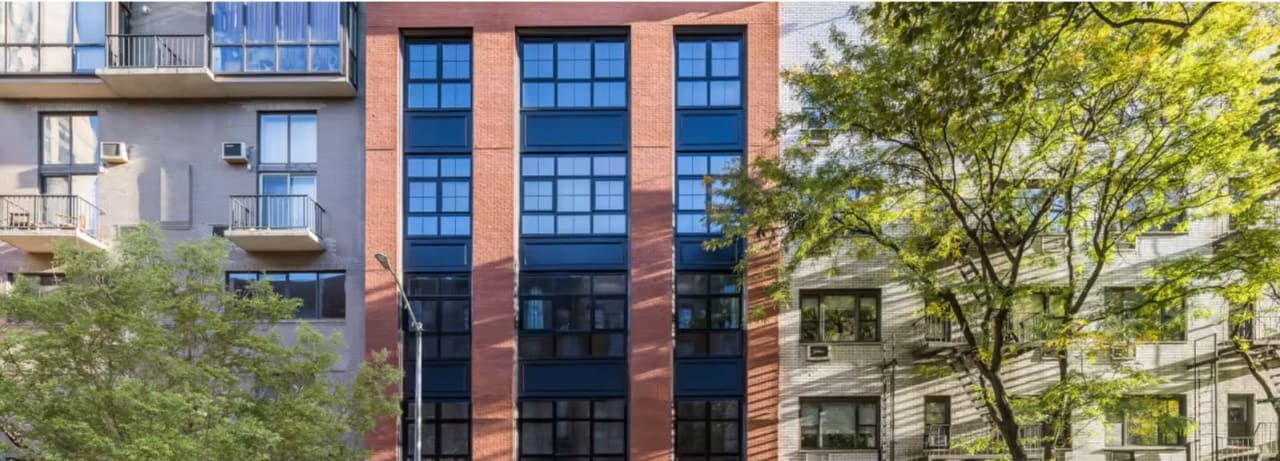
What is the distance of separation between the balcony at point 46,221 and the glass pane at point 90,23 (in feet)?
13.5

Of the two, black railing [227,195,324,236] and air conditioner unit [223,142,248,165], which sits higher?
air conditioner unit [223,142,248,165]

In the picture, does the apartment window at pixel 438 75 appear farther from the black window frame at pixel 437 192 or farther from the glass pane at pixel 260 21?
the glass pane at pixel 260 21

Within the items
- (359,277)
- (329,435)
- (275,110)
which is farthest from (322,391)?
(275,110)

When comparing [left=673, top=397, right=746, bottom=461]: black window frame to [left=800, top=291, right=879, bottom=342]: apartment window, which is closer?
[left=673, top=397, right=746, bottom=461]: black window frame

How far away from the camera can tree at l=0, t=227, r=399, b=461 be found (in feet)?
41.7

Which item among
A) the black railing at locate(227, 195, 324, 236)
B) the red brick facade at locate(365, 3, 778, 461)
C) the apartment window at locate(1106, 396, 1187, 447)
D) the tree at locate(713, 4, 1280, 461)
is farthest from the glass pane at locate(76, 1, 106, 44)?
the apartment window at locate(1106, 396, 1187, 447)

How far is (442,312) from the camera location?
66.9 feet

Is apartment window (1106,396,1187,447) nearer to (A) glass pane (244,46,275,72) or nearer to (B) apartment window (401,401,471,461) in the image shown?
(B) apartment window (401,401,471,461)

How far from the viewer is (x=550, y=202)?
810 inches

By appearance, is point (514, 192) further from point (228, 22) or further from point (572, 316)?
point (228, 22)

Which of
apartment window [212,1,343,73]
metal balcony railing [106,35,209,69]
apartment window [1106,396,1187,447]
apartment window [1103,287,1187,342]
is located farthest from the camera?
apartment window [212,1,343,73]

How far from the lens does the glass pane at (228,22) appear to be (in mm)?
20219

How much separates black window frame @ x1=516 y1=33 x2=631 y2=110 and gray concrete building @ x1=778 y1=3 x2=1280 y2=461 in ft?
13.6

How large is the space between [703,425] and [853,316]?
15.9 ft
